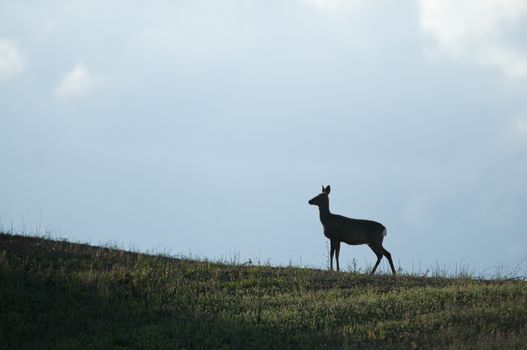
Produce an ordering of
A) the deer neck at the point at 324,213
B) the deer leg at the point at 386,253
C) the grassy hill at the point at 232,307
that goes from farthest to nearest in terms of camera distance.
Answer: the deer neck at the point at 324,213 < the deer leg at the point at 386,253 < the grassy hill at the point at 232,307

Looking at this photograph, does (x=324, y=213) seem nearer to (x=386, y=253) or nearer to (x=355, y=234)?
(x=355, y=234)

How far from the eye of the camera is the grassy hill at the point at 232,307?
1147cm

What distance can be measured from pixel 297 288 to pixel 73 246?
6034 millimetres

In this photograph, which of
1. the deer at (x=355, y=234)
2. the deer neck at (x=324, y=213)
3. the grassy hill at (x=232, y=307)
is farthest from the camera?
the deer neck at (x=324, y=213)

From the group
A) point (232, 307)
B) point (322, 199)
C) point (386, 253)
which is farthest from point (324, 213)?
point (232, 307)

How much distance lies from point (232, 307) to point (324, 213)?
7.79 metres

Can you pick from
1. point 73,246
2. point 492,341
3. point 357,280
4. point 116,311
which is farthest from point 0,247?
point 492,341

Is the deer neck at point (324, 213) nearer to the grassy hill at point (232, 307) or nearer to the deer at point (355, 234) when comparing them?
the deer at point (355, 234)

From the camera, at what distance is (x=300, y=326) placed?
12.2m

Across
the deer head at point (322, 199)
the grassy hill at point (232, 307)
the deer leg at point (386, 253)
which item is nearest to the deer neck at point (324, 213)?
the deer head at point (322, 199)

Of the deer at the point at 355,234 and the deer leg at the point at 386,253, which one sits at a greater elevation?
the deer at the point at 355,234

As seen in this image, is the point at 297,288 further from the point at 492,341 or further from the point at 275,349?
the point at 492,341

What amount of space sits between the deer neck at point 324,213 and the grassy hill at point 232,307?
3.52 meters

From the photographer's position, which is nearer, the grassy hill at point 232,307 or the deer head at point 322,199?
the grassy hill at point 232,307
